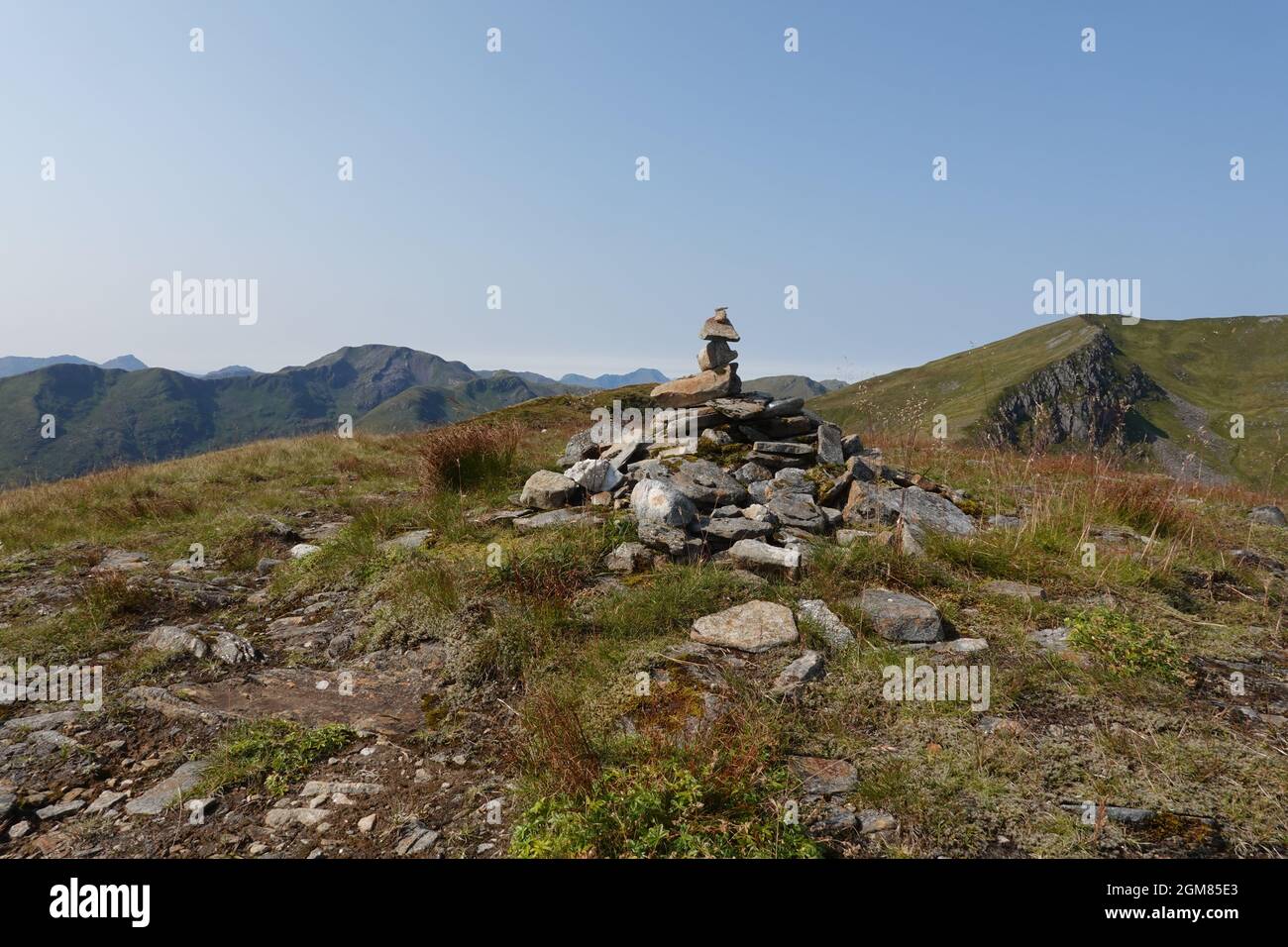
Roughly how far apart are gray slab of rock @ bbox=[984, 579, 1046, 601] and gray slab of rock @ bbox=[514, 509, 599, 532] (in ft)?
14.4

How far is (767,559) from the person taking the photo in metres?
6.46

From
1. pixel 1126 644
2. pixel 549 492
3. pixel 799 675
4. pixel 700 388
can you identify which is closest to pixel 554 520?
pixel 549 492

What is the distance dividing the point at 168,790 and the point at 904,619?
17.7 ft

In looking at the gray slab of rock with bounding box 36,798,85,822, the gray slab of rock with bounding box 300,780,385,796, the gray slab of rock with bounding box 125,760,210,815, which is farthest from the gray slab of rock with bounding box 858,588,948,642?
the gray slab of rock with bounding box 36,798,85,822

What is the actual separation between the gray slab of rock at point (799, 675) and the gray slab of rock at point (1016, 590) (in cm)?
244

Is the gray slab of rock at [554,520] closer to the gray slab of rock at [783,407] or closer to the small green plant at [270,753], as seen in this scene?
the small green plant at [270,753]

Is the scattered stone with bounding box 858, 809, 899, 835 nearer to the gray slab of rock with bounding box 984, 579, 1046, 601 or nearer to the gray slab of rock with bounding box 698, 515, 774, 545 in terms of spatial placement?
the gray slab of rock with bounding box 984, 579, 1046, 601

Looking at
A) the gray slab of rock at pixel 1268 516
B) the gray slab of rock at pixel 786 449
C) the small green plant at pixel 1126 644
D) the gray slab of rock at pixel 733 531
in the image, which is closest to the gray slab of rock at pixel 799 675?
the small green plant at pixel 1126 644

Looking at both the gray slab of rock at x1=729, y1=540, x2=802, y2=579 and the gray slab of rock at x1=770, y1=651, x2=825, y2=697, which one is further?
the gray slab of rock at x1=729, y1=540, x2=802, y2=579

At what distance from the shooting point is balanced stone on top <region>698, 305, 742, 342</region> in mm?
10539

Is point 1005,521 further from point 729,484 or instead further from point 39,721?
point 39,721
